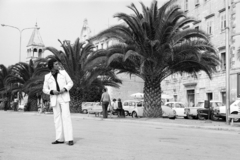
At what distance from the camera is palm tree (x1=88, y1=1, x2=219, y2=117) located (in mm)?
23562

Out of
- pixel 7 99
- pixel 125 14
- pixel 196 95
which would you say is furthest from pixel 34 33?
pixel 125 14

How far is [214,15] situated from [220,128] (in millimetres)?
26630

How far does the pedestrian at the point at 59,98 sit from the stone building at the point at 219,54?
28.4 meters

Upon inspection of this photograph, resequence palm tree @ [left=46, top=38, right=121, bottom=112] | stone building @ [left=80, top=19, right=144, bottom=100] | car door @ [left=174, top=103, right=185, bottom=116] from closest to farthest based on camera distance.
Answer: car door @ [left=174, top=103, right=185, bottom=116] < palm tree @ [left=46, top=38, right=121, bottom=112] < stone building @ [left=80, top=19, right=144, bottom=100]

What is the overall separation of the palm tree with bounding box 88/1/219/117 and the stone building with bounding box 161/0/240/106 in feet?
41.0

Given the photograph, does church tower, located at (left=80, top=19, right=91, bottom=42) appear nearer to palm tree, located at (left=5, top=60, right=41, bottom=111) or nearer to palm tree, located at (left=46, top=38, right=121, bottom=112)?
palm tree, located at (left=5, top=60, right=41, bottom=111)

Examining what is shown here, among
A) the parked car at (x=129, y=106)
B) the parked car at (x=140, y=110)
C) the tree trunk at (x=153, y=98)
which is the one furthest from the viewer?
the parked car at (x=129, y=106)

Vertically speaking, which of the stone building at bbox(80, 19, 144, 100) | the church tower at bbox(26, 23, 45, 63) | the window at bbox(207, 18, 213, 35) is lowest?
the stone building at bbox(80, 19, 144, 100)

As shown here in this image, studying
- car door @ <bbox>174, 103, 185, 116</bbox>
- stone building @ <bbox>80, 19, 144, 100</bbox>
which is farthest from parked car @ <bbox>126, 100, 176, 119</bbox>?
stone building @ <bbox>80, 19, 144, 100</bbox>

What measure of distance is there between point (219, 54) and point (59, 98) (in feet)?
110

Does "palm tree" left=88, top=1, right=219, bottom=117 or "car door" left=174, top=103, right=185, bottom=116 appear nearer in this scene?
"palm tree" left=88, top=1, right=219, bottom=117

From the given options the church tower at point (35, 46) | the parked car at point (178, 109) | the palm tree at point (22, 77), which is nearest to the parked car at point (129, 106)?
the parked car at point (178, 109)

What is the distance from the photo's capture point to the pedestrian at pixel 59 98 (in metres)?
8.70

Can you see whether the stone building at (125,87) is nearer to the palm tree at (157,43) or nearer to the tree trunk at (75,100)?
the tree trunk at (75,100)
